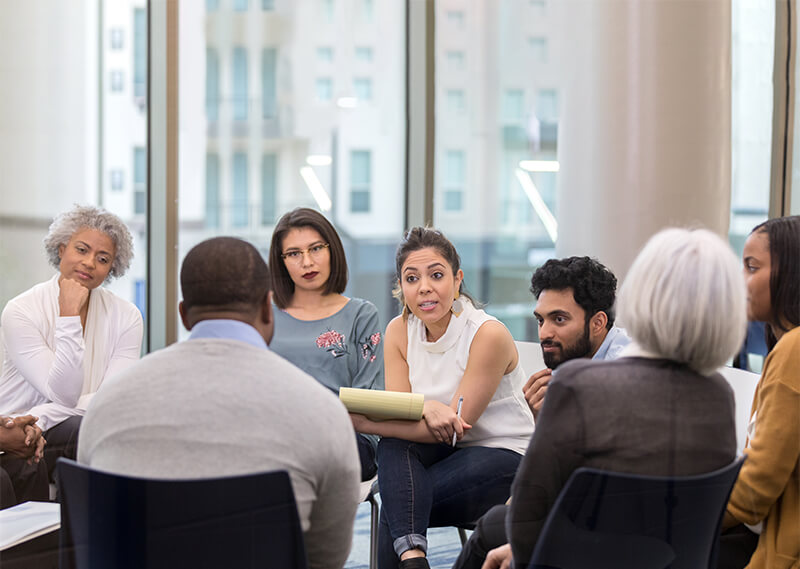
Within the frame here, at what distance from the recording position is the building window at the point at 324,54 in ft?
12.5

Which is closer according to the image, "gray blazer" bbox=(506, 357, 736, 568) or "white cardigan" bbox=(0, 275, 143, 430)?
"gray blazer" bbox=(506, 357, 736, 568)

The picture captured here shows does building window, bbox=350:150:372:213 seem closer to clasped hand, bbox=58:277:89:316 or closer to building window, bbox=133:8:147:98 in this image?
building window, bbox=133:8:147:98

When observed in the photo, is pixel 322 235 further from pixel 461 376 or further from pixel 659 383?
pixel 659 383

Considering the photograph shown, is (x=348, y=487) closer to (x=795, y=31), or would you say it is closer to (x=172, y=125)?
(x=172, y=125)

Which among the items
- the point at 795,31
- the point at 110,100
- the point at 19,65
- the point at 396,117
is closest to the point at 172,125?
the point at 110,100

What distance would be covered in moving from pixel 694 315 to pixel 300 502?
2.20ft

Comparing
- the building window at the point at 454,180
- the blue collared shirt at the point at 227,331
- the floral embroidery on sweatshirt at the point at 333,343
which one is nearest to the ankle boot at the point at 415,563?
the floral embroidery on sweatshirt at the point at 333,343

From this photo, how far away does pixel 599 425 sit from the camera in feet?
3.86

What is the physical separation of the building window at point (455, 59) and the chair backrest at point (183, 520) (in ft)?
11.1

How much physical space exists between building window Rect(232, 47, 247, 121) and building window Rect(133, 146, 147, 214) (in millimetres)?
516

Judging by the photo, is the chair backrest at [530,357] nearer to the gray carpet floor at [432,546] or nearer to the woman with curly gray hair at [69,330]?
the gray carpet floor at [432,546]

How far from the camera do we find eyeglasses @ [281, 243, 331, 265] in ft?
6.41

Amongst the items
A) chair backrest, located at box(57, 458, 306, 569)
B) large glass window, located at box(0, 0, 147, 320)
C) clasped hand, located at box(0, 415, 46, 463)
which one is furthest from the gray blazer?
large glass window, located at box(0, 0, 147, 320)

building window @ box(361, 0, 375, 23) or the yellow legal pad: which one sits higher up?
building window @ box(361, 0, 375, 23)
